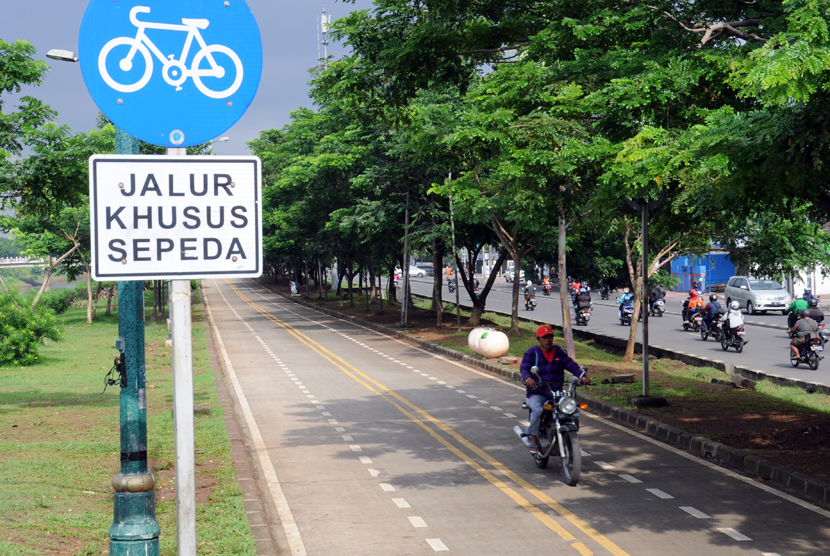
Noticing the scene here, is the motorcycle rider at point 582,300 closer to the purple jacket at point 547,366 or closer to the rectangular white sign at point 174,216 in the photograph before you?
the purple jacket at point 547,366

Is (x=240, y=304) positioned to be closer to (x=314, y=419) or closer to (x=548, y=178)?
(x=314, y=419)

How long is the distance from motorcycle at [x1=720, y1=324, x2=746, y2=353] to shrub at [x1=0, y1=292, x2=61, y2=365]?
21.6m

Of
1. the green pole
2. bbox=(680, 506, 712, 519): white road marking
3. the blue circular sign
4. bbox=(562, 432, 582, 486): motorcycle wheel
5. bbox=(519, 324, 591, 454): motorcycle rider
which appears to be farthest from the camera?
bbox=(519, 324, 591, 454): motorcycle rider

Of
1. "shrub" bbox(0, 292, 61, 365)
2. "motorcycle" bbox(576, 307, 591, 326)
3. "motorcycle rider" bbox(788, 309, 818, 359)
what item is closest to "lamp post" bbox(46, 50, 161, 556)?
"motorcycle rider" bbox(788, 309, 818, 359)

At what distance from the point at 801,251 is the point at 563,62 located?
13194 millimetres

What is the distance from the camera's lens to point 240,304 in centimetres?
6481

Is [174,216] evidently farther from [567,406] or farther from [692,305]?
[692,305]

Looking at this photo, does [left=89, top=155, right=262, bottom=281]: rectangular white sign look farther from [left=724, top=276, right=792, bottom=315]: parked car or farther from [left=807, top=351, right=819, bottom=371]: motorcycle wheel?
[left=724, top=276, right=792, bottom=315]: parked car

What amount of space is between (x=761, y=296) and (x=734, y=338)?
51.0ft

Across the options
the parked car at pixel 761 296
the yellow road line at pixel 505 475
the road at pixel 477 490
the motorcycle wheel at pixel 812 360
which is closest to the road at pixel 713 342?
the motorcycle wheel at pixel 812 360

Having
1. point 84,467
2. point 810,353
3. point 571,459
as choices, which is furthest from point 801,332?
point 84,467

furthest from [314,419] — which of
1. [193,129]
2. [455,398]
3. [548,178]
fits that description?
[193,129]

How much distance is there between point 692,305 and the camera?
32.6 metres

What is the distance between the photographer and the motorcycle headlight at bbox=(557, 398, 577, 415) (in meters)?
9.99
